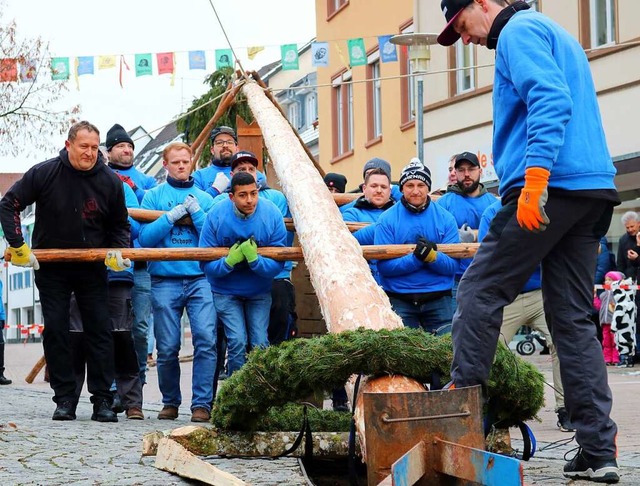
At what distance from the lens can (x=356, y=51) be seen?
2262 cm

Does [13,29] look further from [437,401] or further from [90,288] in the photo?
[437,401]

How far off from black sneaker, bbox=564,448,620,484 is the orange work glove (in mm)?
999

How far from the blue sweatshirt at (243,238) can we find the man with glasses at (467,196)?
1.49 metres

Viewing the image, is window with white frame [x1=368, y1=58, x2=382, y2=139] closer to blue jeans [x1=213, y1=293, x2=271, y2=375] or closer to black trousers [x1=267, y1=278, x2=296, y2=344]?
black trousers [x1=267, y1=278, x2=296, y2=344]

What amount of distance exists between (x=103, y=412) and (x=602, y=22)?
1391cm

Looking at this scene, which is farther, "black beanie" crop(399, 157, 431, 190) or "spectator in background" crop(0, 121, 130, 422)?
"black beanie" crop(399, 157, 431, 190)

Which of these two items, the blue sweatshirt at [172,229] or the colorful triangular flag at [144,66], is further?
the colorful triangular flag at [144,66]

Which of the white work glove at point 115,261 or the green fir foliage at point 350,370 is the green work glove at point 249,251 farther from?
the green fir foliage at point 350,370

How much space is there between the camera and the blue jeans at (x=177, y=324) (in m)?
9.16

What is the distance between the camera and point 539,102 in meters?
4.98

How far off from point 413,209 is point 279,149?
2.93m

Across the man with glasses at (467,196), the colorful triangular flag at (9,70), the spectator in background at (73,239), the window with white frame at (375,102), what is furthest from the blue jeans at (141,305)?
the window with white frame at (375,102)

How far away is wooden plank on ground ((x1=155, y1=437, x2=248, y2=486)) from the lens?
15.7 ft

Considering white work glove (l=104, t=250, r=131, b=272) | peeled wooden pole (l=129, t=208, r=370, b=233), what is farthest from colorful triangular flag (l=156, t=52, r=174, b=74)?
white work glove (l=104, t=250, r=131, b=272)
